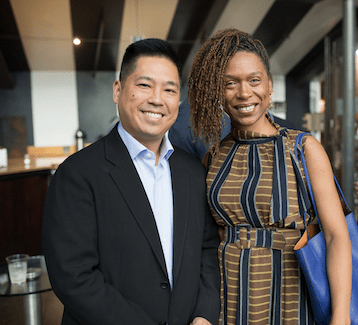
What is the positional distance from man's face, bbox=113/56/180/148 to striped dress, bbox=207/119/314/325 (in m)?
0.31

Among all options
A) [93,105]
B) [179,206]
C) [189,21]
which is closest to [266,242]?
[179,206]

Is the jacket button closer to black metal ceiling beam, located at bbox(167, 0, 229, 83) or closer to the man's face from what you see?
the man's face

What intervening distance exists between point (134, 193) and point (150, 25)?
5.02 m

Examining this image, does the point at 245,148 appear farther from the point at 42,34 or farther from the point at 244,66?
the point at 42,34

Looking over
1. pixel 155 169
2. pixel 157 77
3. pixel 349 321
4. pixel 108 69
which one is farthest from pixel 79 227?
pixel 108 69

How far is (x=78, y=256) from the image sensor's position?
96cm

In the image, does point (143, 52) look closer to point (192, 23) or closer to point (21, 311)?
point (21, 311)

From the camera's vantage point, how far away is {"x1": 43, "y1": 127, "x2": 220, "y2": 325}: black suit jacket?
0.96 m

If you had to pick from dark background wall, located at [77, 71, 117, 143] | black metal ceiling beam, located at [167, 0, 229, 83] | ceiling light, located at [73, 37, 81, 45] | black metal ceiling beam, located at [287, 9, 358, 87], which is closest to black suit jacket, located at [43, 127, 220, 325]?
black metal ceiling beam, located at [167, 0, 229, 83]

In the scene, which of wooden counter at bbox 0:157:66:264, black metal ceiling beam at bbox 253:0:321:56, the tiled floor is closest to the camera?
the tiled floor

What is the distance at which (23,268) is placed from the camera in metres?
2.06

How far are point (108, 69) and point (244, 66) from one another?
22.5ft

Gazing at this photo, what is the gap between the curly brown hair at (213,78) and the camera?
1.18 metres

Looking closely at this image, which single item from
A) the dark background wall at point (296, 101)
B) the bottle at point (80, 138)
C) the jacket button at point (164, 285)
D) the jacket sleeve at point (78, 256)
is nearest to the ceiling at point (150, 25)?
the dark background wall at point (296, 101)
